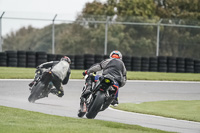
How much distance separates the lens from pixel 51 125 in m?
8.37

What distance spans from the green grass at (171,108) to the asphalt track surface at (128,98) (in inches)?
21.5

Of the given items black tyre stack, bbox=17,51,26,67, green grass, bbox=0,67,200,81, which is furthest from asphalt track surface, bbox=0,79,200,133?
black tyre stack, bbox=17,51,26,67

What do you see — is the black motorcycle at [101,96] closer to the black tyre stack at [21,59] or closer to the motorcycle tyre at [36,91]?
the motorcycle tyre at [36,91]

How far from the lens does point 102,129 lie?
820 cm

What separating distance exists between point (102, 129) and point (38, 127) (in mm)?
1121

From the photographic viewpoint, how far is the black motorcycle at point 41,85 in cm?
1253

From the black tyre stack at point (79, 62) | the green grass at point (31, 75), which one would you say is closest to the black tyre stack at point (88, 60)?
the black tyre stack at point (79, 62)

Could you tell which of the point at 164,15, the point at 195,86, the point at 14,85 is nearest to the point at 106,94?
the point at 14,85

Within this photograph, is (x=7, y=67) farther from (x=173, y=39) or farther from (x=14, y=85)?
(x=173, y=39)

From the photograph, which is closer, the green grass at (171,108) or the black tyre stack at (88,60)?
the green grass at (171,108)

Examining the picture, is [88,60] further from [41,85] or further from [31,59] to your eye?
[41,85]

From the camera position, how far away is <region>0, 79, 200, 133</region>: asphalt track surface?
10.2 metres

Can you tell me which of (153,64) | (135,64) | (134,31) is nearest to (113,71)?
(135,64)

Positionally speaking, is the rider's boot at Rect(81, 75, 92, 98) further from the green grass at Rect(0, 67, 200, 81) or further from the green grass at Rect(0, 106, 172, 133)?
the green grass at Rect(0, 67, 200, 81)
